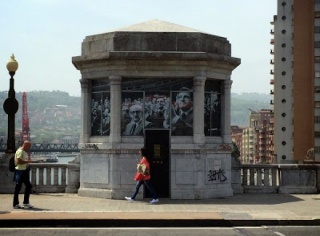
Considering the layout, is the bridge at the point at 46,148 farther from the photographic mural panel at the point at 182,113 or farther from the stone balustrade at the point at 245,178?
the photographic mural panel at the point at 182,113

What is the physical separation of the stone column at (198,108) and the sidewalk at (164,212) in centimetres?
181

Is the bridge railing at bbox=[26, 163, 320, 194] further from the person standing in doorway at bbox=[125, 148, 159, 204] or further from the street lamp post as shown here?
the person standing in doorway at bbox=[125, 148, 159, 204]

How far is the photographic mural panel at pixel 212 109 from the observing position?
18719 mm

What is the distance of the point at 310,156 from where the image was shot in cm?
8412

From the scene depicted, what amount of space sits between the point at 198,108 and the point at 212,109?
2.93ft

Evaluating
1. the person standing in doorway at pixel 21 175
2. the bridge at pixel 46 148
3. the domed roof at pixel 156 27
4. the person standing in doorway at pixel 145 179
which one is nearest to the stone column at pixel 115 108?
the person standing in doorway at pixel 145 179

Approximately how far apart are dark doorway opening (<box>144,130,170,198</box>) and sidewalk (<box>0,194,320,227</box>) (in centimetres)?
45

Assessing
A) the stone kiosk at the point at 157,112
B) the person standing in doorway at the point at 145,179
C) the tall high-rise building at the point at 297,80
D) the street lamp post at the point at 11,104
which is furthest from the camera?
the tall high-rise building at the point at 297,80

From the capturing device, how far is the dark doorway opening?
58.9ft

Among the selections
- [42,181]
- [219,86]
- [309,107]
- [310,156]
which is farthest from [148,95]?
[309,107]

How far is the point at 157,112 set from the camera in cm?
1811

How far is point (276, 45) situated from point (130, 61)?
293 ft

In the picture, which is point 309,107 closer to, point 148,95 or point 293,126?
point 293,126

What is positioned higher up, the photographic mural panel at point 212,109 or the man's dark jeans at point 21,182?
the photographic mural panel at point 212,109
